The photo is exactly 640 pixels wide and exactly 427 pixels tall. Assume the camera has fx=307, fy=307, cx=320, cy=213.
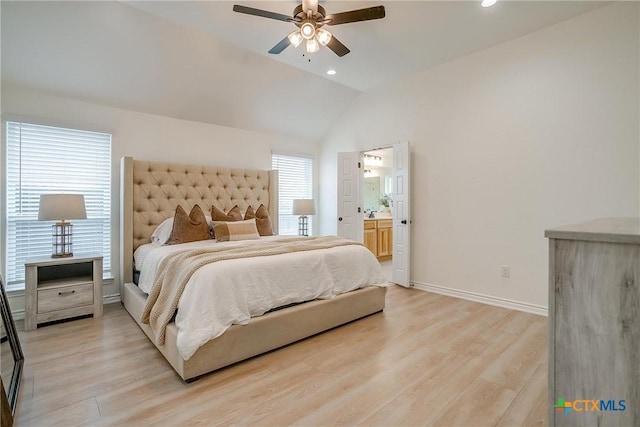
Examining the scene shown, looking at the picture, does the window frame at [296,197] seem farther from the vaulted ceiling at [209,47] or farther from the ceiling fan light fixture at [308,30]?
the ceiling fan light fixture at [308,30]

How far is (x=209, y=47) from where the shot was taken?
333 centimetres

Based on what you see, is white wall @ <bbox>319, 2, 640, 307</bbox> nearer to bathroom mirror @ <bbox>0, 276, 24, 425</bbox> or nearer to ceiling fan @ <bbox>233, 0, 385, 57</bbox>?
ceiling fan @ <bbox>233, 0, 385, 57</bbox>

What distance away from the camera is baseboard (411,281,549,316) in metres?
3.14

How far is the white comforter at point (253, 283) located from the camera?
194 centimetres

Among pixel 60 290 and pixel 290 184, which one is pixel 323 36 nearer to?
pixel 290 184

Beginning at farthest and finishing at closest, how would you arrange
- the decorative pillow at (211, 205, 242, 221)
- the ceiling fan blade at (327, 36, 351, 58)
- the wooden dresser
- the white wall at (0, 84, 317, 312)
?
the decorative pillow at (211, 205, 242, 221)
the white wall at (0, 84, 317, 312)
the ceiling fan blade at (327, 36, 351, 58)
the wooden dresser

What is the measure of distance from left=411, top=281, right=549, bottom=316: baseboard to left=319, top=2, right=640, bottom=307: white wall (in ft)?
0.17

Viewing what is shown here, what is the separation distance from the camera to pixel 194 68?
3477 mm

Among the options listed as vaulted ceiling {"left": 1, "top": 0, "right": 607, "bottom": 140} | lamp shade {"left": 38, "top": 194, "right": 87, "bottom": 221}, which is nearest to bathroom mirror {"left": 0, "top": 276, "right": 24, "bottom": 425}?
lamp shade {"left": 38, "top": 194, "right": 87, "bottom": 221}

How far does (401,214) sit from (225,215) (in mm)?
2308

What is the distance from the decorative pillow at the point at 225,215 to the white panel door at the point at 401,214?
214 cm

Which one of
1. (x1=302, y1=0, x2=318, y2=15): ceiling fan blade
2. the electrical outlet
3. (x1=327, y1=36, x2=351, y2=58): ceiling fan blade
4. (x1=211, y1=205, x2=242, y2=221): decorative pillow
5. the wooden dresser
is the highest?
(x1=302, y1=0, x2=318, y2=15): ceiling fan blade

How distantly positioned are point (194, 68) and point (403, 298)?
3612 mm

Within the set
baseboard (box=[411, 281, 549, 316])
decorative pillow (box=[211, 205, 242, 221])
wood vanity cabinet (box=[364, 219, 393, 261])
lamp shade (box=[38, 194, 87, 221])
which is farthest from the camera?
wood vanity cabinet (box=[364, 219, 393, 261])
